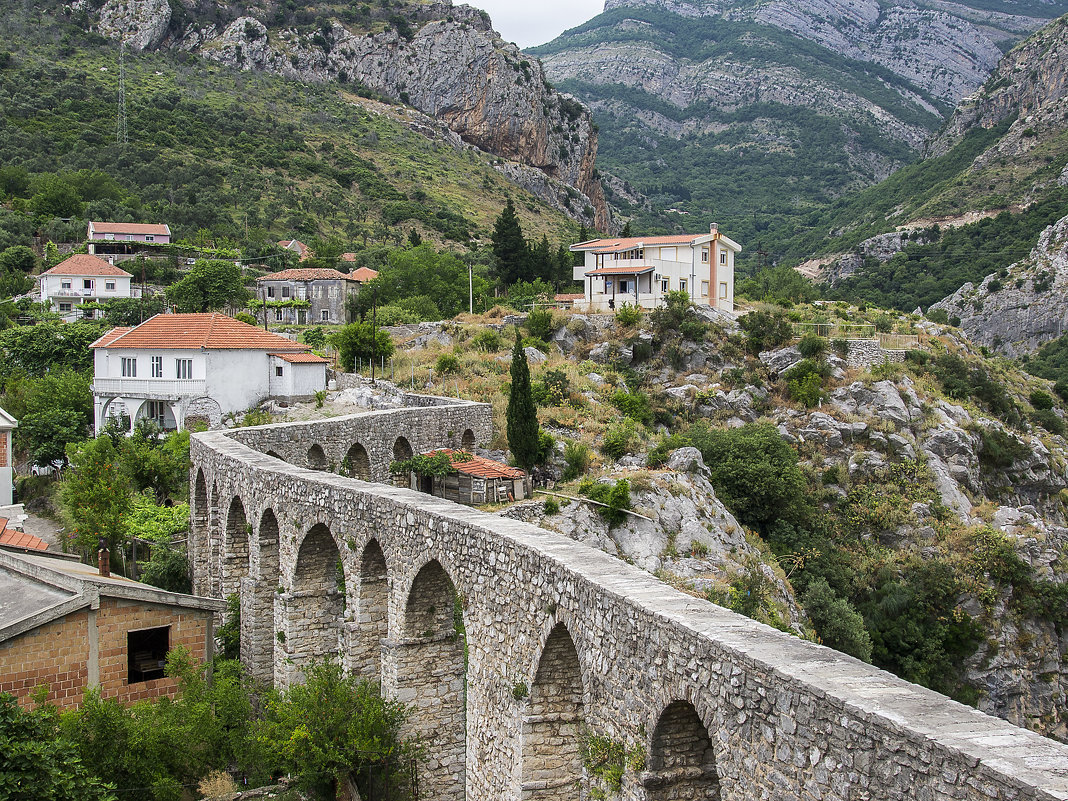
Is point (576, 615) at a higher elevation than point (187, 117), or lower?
lower

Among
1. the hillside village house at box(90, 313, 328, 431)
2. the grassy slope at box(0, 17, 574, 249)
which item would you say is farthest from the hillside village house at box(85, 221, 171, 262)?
the hillside village house at box(90, 313, 328, 431)

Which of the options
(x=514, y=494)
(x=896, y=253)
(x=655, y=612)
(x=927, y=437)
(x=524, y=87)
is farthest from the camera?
(x=524, y=87)

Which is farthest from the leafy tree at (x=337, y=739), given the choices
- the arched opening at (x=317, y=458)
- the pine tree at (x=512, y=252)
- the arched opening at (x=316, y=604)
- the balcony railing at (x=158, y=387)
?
the pine tree at (x=512, y=252)

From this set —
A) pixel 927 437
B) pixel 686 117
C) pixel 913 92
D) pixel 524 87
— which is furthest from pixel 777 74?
pixel 927 437

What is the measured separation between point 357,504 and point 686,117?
6752 inches

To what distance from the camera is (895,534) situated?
2944 centimetres

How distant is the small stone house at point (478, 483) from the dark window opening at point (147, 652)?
8.42m

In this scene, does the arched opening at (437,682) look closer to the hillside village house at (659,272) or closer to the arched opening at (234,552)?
the arched opening at (234,552)

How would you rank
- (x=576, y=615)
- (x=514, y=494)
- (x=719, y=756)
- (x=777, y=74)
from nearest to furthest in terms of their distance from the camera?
(x=719, y=756) → (x=576, y=615) → (x=514, y=494) → (x=777, y=74)

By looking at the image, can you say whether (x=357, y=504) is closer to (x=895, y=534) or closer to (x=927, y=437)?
(x=895, y=534)

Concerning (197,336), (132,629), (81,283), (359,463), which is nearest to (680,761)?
(132,629)

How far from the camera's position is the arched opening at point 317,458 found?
22.6 meters

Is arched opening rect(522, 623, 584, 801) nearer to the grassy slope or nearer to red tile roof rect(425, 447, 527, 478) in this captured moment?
red tile roof rect(425, 447, 527, 478)

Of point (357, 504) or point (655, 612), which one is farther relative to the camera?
point (357, 504)
